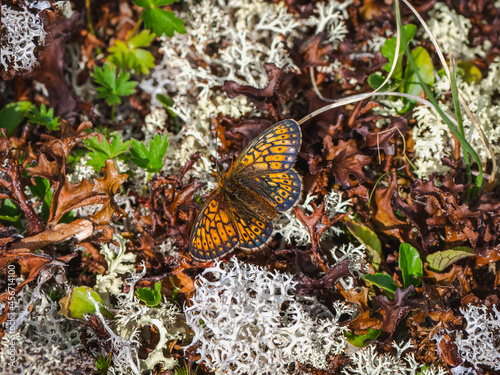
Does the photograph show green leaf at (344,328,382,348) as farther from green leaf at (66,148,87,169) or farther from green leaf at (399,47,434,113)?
green leaf at (66,148,87,169)

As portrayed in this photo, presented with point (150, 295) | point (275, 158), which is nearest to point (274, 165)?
point (275, 158)

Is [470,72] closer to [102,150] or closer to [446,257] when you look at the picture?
[446,257]

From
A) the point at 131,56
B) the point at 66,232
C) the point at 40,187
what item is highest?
the point at 131,56

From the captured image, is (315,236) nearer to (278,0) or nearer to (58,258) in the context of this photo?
(58,258)

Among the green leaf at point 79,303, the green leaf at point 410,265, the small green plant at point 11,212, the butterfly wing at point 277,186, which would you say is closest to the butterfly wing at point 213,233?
the butterfly wing at point 277,186

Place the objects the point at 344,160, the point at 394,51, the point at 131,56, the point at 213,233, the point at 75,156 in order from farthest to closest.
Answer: the point at 131,56, the point at 75,156, the point at 394,51, the point at 344,160, the point at 213,233

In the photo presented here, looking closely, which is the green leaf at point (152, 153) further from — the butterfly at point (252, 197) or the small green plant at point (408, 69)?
the small green plant at point (408, 69)
